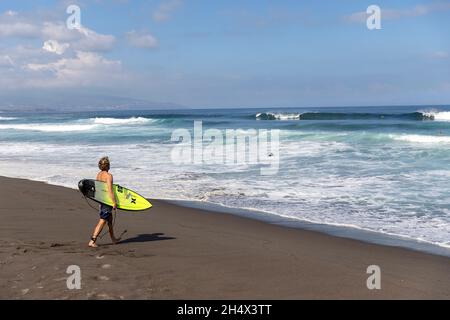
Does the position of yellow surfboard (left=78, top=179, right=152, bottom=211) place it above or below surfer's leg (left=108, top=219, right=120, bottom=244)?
above

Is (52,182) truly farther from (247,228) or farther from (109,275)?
(109,275)

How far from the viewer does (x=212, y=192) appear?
1120cm

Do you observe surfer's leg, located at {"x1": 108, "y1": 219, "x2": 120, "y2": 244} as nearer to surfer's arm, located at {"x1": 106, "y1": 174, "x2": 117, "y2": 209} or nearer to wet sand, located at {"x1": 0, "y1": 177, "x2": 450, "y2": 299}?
wet sand, located at {"x1": 0, "y1": 177, "x2": 450, "y2": 299}

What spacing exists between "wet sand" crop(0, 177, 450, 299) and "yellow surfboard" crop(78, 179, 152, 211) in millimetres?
421

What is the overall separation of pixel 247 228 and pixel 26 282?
12.7 feet

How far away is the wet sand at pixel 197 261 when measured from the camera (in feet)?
14.9

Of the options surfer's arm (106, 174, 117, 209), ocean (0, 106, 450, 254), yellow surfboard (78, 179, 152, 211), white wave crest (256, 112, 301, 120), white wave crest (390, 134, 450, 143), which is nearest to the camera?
surfer's arm (106, 174, 117, 209)

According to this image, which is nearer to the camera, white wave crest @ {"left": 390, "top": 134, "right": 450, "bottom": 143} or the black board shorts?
the black board shorts

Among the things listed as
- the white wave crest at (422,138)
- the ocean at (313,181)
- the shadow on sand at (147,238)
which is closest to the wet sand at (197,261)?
the shadow on sand at (147,238)

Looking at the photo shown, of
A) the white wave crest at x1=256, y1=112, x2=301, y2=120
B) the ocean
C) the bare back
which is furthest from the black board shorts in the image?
the white wave crest at x1=256, y1=112, x2=301, y2=120

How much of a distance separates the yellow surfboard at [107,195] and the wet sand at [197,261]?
0.42 metres

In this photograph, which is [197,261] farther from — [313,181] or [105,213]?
[313,181]

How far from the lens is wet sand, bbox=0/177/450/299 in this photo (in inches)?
179
